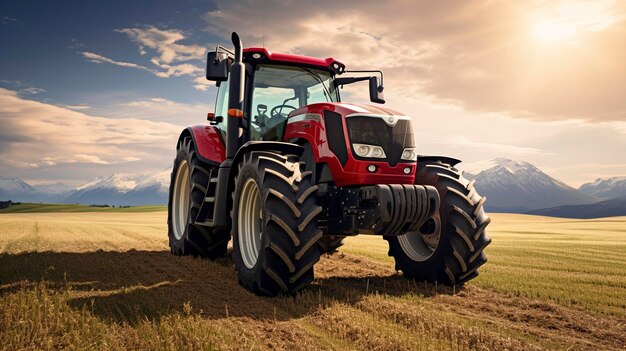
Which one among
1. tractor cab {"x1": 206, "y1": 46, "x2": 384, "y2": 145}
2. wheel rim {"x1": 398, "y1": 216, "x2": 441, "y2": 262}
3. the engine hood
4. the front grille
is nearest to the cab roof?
tractor cab {"x1": 206, "y1": 46, "x2": 384, "y2": 145}

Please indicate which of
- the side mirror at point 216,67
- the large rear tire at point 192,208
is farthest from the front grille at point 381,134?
the large rear tire at point 192,208

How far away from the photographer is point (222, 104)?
895 cm

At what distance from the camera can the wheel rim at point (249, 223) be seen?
6746 mm

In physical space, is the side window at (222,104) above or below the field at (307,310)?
above

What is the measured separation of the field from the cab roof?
10.5 ft

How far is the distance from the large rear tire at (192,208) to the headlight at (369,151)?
11.5ft

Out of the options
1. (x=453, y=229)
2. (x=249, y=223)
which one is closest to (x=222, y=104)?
(x=249, y=223)

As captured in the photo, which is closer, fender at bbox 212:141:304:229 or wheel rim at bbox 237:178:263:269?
wheel rim at bbox 237:178:263:269

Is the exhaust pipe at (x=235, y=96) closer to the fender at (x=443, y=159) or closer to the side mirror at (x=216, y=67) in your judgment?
the side mirror at (x=216, y=67)

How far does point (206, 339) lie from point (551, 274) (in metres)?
6.52

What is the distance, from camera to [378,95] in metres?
7.87

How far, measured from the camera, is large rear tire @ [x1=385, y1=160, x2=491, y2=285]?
267 inches

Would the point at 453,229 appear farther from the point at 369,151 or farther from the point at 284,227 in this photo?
the point at 284,227

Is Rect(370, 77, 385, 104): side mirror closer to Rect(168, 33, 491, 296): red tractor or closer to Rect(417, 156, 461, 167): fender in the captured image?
Rect(168, 33, 491, 296): red tractor
